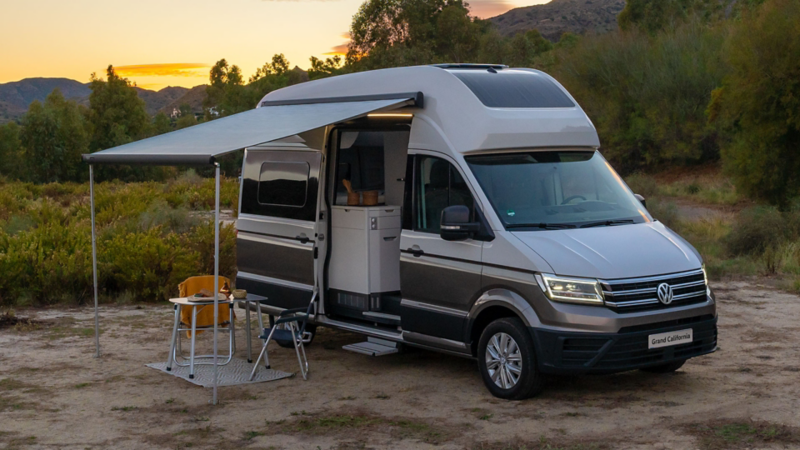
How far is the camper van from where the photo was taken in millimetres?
6977

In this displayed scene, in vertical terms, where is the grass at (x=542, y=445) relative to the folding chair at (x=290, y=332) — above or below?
below

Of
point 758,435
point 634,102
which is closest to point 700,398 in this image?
point 758,435

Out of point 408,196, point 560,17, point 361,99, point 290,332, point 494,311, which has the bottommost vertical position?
point 290,332

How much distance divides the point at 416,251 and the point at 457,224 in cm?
76

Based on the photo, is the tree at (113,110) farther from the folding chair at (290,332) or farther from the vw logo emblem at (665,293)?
the vw logo emblem at (665,293)

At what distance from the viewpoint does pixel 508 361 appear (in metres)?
7.31

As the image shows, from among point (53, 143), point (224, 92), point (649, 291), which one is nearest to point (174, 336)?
point (649, 291)

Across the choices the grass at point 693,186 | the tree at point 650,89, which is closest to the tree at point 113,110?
the tree at point 650,89

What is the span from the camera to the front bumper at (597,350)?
6.86 metres

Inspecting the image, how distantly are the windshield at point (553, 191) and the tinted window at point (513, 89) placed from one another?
46 cm

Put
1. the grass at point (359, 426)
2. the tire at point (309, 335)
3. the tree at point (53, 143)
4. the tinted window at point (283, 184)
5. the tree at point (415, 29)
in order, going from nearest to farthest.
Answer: the grass at point (359, 426)
the tinted window at point (283, 184)
the tire at point (309, 335)
the tree at point (415, 29)
the tree at point (53, 143)

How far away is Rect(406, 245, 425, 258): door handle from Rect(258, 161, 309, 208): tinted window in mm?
1618

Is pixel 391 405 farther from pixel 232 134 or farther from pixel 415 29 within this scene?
pixel 415 29

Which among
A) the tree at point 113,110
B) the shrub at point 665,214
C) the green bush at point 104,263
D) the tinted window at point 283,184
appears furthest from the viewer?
the tree at point 113,110
